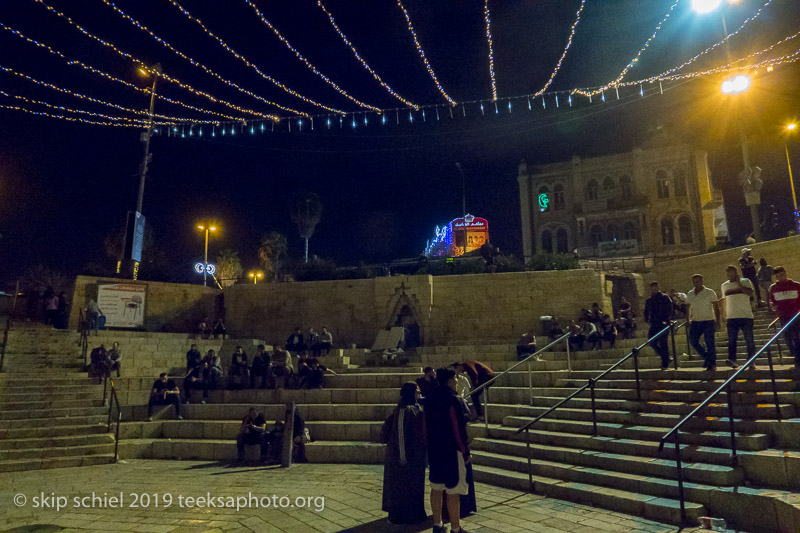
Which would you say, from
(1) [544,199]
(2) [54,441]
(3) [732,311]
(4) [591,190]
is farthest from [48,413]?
(4) [591,190]

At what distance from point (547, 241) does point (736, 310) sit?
28.5m

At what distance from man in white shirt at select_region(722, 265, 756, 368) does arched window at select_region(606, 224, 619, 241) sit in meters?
27.1

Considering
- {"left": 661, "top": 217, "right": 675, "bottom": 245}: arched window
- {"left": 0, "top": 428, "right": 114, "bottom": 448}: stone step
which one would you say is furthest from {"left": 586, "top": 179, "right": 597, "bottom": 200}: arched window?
{"left": 0, "top": 428, "right": 114, "bottom": 448}: stone step

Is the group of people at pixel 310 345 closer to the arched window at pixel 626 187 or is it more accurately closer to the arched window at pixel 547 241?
the arched window at pixel 547 241

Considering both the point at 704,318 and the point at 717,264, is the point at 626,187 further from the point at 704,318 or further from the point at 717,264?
the point at 704,318

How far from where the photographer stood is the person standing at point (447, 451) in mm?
4246

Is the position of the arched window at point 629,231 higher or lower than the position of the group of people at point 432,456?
higher

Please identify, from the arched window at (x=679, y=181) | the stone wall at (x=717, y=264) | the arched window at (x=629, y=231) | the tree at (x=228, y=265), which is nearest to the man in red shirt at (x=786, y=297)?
the stone wall at (x=717, y=264)

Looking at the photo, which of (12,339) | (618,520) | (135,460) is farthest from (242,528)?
(12,339)

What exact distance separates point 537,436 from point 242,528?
161 inches

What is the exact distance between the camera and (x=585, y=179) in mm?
33938

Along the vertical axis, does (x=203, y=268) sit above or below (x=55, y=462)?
above

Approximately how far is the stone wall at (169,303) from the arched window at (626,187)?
26.3 metres

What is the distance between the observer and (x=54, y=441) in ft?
30.3
